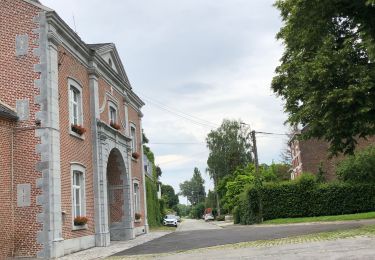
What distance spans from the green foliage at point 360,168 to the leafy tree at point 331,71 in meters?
17.9

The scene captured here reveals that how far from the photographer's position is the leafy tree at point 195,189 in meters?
152

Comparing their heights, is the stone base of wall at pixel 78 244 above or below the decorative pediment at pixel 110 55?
below

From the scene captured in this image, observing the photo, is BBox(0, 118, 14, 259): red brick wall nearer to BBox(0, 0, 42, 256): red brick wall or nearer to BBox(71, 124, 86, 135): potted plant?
BBox(0, 0, 42, 256): red brick wall

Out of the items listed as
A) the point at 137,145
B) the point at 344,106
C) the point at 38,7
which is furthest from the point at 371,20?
the point at 137,145

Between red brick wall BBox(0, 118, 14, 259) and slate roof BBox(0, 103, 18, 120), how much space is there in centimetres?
19

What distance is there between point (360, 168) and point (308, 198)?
4.81 meters

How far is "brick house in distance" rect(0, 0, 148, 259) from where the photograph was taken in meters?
15.7

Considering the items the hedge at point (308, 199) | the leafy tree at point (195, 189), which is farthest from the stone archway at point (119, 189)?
the leafy tree at point (195, 189)

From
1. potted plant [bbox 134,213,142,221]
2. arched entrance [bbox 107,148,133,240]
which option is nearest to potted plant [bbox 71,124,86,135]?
arched entrance [bbox 107,148,133,240]

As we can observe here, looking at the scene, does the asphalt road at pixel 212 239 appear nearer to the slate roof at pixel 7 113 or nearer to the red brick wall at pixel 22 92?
the red brick wall at pixel 22 92

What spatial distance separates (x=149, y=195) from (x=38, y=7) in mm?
23689

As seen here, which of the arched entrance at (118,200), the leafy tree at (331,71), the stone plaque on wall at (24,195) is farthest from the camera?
the arched entrance at (118,200)

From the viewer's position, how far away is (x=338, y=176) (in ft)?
128

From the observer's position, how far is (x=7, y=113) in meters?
15.8
